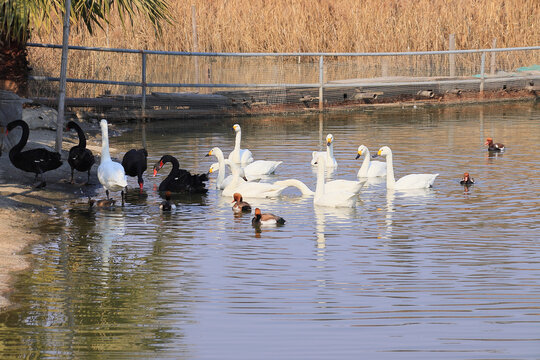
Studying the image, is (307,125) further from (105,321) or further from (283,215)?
(105,321)

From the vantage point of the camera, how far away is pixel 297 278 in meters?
10.1

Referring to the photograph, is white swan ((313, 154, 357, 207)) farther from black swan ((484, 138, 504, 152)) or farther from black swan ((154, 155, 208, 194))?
black swan ((484, 138, 504, 152))

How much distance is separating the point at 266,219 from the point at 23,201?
13.4 ft

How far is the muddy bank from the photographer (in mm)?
10820

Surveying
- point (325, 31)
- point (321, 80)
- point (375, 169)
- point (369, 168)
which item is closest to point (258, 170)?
point (369, 168)

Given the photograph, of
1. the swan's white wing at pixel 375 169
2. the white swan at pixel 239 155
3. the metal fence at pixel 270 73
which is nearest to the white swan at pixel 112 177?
the white swan at pixel 239 155

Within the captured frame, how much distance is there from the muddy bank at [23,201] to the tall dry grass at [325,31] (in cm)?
1347

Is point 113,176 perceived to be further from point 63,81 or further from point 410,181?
point 410,181

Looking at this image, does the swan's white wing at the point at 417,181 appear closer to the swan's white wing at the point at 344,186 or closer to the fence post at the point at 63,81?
the swan's white wing at the point at 344,186

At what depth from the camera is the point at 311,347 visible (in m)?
7.73

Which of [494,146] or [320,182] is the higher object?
[494,146]

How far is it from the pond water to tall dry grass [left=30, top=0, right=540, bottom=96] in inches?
626

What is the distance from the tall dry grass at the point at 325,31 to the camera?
33.5 metres

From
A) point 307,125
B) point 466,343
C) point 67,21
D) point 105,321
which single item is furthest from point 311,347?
point 307,125
